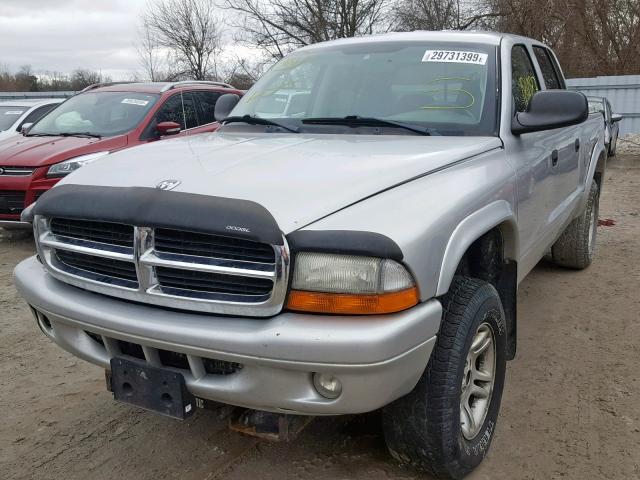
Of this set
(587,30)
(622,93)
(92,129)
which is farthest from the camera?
(587,30)

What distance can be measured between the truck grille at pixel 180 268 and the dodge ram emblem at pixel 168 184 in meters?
0.18

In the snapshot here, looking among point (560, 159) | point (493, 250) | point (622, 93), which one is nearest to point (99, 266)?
point (493, 250)

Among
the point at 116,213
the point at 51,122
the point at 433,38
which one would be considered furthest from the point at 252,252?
the point at 51,122

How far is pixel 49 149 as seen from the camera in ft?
22.2

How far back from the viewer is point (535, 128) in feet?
9.84

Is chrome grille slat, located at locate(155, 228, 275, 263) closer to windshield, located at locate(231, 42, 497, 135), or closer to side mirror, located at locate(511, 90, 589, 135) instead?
windshield, located at locate(231, 42, 497, 135)

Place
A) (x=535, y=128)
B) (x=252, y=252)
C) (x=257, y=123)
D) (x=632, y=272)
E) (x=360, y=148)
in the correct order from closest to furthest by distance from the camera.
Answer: (x=252, y=252)
(x=360, y=148)
(x=535, y=128)
(x=257, y=123)
(x=632, y=272)

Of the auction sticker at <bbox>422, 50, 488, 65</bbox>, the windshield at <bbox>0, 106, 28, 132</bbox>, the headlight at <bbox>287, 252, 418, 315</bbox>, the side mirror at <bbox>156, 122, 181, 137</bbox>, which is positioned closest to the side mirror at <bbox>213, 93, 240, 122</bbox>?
the auction sticker at <bbox>422, 50, 488, 65</bbox>

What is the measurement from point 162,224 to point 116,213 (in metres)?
0.22

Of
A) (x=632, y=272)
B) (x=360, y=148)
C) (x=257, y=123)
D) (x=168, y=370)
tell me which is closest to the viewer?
(x=168, y=370)

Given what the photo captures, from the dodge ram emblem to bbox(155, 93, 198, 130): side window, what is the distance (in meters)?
5.49

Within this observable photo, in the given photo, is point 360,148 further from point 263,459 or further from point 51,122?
point 51,122

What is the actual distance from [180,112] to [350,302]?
648cm

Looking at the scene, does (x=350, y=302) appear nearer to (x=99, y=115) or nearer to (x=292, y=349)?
Answer: (x=292, y=349)
